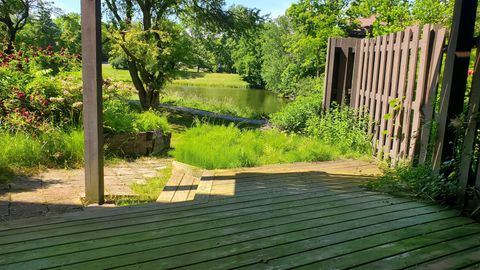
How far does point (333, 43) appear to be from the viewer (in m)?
6.59

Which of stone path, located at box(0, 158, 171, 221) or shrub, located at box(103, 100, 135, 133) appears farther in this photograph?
shrub, located at box(103, 100, 135, 133)

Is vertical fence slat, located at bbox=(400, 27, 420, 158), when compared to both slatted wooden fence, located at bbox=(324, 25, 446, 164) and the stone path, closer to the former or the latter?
slatted wooden fence, located at bbox=(324, 25, 446, 164)

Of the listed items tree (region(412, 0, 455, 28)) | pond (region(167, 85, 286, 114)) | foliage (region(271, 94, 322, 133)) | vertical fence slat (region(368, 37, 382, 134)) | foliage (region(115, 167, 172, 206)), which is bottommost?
pond (region(167, 85, 286, 114))

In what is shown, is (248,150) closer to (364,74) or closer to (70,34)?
(364,74)

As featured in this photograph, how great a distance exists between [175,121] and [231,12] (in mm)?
5335

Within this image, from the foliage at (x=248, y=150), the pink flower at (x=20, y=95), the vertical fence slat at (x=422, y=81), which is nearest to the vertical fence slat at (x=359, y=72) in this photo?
the foliage at (x=248, y=150)

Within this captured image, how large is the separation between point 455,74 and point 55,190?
397cm

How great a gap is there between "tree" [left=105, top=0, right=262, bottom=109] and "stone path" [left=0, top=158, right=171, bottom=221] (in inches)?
343

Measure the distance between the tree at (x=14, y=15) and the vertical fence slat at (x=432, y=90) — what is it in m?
16.9

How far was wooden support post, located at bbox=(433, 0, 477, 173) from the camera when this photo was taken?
2936 millimetres

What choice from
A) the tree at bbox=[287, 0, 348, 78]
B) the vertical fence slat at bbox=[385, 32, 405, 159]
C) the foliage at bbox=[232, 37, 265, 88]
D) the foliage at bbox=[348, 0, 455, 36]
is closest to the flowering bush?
the vertical fence slat at bbox=[385, 32, 405, 159]

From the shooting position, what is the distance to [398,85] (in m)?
4.80

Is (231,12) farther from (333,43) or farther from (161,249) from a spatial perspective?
(161,249)

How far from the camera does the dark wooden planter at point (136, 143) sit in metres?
6.28
